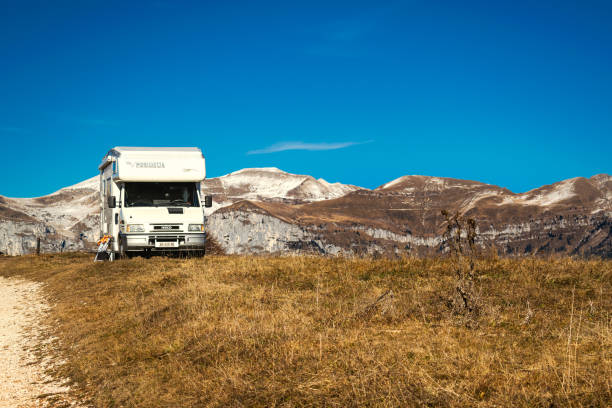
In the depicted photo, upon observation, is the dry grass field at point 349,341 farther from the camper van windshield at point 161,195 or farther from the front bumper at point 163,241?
the camper van windshield at point 161,195

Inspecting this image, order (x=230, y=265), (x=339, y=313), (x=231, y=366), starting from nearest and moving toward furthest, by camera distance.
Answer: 1. (x=231, y=366)
2. (x=339, y=313)
3. (x=230, y=265)

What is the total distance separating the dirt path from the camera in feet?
21.5

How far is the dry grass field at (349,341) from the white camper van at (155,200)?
6.96 meters

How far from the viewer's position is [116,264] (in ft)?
57.7

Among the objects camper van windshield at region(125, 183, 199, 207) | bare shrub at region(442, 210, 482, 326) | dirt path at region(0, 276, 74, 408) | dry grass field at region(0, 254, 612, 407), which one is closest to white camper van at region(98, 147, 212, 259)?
camper van windshield at region(125, 183, 199, 207)

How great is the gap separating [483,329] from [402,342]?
4.25 feet

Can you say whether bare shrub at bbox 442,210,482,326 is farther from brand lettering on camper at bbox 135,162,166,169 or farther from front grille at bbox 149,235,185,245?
brand lettering on camper at bbox 135,162,166,169

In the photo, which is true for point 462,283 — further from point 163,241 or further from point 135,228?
point 135,228

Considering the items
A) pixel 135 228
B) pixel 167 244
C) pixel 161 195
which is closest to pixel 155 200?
pixel 161 195

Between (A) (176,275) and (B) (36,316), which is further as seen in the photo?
(A) (176,275)

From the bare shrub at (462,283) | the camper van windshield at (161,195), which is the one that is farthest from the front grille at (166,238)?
the bare shrub at (462,283)

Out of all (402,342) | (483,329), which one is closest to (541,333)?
(483,329)

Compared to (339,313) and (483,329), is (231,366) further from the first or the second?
(483,329)

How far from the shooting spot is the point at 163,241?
19.7m
